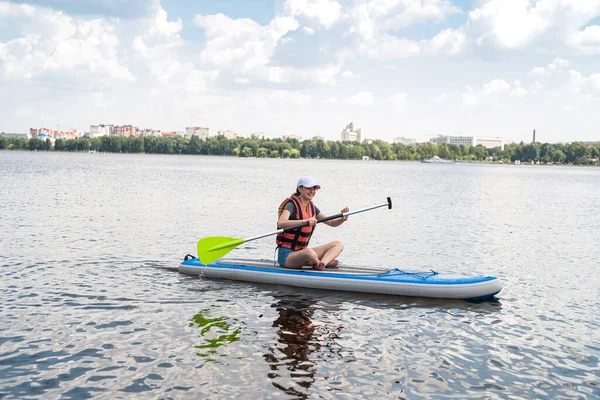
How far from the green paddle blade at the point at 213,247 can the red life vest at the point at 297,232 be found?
1076mm

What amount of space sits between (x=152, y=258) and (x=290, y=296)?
5009 millimetres

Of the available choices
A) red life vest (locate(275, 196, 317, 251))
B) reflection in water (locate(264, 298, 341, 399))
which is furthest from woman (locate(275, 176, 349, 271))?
reflection in water (locate(264, 298, 341, 399))

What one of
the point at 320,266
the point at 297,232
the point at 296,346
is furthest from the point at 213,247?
the point at 296,346

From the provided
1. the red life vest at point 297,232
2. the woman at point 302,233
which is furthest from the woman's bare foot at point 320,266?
the red life vest at point 297,232

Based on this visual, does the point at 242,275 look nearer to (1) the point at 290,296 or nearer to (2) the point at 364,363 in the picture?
(1) the point at 290,296

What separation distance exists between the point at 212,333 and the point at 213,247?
11.3ft

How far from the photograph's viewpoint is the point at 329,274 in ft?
36.4

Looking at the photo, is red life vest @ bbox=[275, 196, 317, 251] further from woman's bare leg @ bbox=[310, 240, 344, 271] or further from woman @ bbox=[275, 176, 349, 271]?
woman's bare leg @ bbox=[310, 240, 344, 271]

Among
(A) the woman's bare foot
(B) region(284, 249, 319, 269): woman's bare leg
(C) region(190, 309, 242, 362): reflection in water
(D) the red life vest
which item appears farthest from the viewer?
(A) the woman's bare foot

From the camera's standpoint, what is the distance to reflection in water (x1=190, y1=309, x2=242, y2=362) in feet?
26.0

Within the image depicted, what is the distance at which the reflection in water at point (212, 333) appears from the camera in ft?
26.0

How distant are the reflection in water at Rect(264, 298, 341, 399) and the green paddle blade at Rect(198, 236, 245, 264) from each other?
1.97m

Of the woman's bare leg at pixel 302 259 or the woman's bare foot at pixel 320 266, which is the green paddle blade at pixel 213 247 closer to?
the woman's bare leg at pixel 302 259

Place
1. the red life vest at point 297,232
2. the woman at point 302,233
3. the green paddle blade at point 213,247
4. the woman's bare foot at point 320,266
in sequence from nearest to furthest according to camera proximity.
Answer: the woman at point 302,233, the red life vest at point 297,232, the woman's bare foot at point 320,266, the green paddle blade at point 213,247
